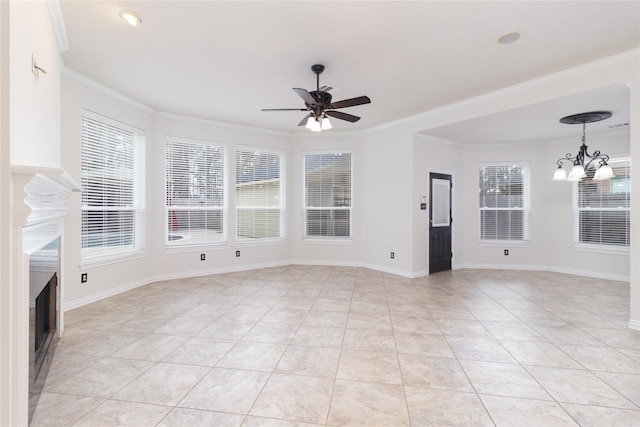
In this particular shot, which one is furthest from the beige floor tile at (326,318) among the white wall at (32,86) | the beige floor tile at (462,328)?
the white wall at (32,86)

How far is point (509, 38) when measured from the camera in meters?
2.94

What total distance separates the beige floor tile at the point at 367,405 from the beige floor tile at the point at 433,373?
206 millimetres

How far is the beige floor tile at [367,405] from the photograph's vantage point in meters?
1.88

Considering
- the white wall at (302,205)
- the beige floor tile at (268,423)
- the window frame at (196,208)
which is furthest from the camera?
the white wall at (302,205)

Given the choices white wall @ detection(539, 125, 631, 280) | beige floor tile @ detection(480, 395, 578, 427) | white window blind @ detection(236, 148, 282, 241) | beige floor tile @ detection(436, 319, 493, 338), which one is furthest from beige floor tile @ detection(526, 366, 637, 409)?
white window blind @ detection(236, 148, 282, 241)

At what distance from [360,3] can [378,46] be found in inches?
27.5

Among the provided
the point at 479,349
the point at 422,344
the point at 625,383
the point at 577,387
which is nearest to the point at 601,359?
the point at 625,383

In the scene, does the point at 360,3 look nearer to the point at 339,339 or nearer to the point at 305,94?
the point at 305,94

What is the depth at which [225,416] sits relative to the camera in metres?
1.92

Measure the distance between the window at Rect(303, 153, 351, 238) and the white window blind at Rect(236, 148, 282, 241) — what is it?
0.62 meters

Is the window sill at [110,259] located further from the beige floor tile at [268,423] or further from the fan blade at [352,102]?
the fan blade at [352,102]

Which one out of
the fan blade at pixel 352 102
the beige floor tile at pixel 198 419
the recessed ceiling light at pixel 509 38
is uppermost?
the recessed ceiling light at pixel 509 38

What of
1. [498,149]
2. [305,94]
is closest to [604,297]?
[498,149]

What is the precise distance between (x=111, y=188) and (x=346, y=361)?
4.01 m
